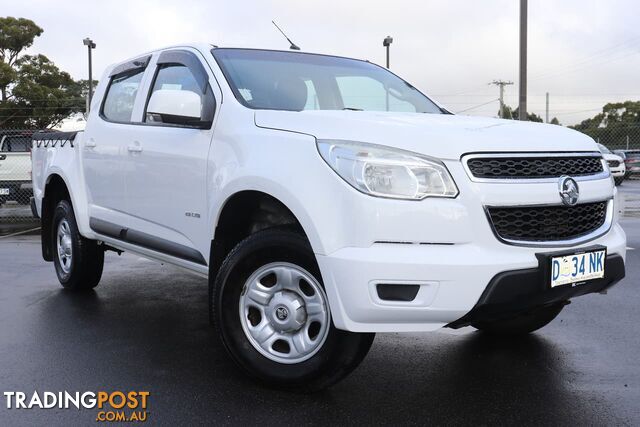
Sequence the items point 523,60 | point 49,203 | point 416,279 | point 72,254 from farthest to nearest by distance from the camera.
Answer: point 523,60, point 49,203, point 72,254, point 416,279

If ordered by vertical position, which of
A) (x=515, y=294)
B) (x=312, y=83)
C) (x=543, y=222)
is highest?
(x=312, y=83)

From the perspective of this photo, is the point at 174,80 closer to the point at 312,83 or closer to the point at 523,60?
the point at 312,83

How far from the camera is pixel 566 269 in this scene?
3.18 metres

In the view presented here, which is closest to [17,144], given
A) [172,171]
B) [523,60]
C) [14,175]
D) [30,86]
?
[14,175]

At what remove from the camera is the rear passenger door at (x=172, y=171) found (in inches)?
157

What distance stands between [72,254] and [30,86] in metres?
37.5

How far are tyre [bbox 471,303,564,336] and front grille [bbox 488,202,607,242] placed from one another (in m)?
1.05

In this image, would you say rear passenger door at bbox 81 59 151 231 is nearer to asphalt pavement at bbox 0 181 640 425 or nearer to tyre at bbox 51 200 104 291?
tyre at bbox 51 200 104 291

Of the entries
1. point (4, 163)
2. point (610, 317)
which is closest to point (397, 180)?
point (610, 317)

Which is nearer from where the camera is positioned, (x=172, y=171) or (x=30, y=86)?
(x=172, y=171)

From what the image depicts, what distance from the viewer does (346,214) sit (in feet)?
9.87

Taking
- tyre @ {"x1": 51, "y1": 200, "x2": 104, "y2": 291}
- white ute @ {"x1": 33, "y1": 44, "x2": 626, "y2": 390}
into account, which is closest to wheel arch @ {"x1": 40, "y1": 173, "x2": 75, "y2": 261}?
tyre @ {"x1": 51, "y1": 200, "x2": 104, "y2": 291}

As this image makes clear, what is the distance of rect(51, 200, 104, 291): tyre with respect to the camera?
228 inches

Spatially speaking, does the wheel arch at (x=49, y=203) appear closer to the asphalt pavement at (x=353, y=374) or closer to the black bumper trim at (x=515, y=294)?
A: the asphalt pavement at (x=353, y=374)
